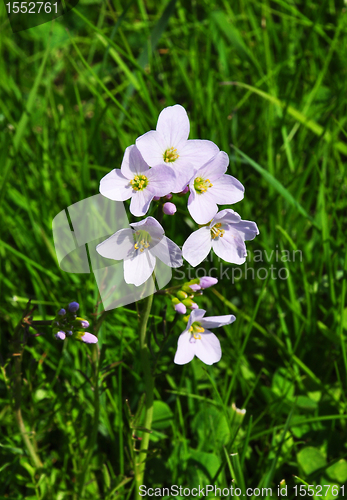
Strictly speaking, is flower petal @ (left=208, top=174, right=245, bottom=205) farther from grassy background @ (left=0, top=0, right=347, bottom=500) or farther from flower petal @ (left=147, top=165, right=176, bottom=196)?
grassy background @ (left=0, top=0, right=347, bottom=500)

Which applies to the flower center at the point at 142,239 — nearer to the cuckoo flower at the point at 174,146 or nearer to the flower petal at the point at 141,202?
the flower petal at the point at 141,202

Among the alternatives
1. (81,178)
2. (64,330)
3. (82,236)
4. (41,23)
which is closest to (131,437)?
(64,330)

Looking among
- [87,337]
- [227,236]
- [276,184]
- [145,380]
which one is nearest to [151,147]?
[227,236]

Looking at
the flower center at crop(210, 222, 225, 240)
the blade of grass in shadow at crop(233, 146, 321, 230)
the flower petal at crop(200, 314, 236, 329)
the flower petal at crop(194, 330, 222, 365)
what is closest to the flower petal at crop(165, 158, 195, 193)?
the flower center at crop(210, 222, 225, 240)

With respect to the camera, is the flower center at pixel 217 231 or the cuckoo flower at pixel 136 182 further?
the flower center at pixel 217 231

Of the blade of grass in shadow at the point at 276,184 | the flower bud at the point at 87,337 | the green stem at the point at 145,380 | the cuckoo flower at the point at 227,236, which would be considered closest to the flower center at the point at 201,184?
the cuckoo flower at the point at 227,236

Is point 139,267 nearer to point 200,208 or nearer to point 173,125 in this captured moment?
point 200,208

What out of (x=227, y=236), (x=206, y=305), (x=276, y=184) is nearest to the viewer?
(x=227, y=236)
